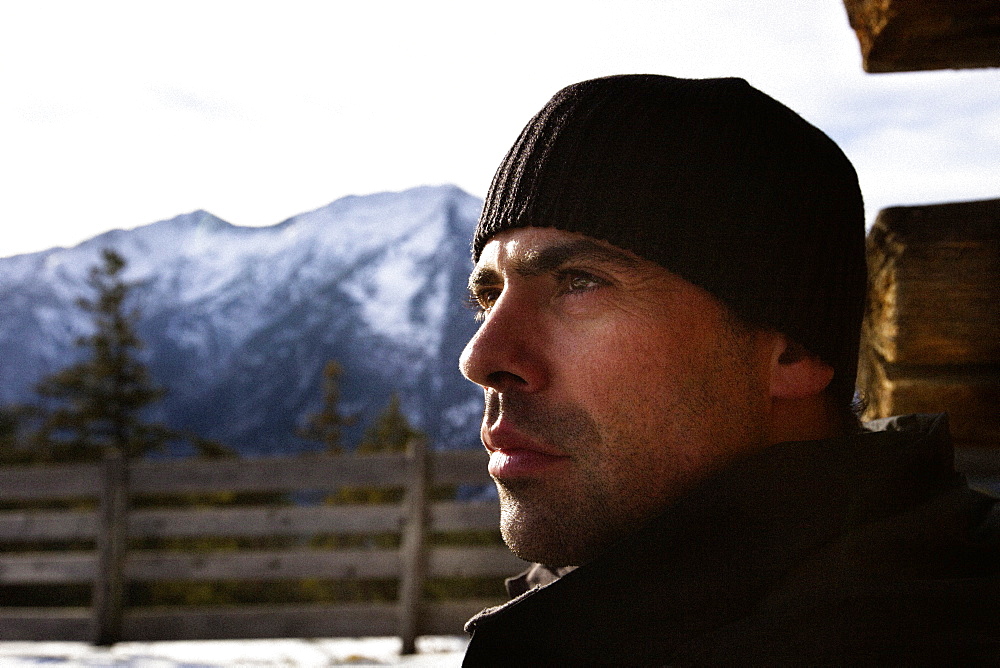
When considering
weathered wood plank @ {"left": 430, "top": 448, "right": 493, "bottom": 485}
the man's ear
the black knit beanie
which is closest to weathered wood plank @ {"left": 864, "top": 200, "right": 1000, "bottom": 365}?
the black knit beanie

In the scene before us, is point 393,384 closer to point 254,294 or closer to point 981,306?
point 254,294

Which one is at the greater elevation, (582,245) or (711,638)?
(582,245)

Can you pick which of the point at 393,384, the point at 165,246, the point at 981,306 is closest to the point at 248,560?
the point at 981,306

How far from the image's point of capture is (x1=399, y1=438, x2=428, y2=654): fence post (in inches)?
228

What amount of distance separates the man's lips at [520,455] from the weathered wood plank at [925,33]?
52.8 inches

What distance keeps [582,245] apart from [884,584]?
62 centimetres

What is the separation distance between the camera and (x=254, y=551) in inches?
243

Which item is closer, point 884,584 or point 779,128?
point 884,584

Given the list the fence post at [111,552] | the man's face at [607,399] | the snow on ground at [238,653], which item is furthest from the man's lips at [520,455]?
the fence post at [111,552]

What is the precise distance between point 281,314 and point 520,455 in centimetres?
13007

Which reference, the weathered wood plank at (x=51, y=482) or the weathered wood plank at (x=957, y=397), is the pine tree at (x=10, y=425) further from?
the weathered wood plank at (x=957, y=397)

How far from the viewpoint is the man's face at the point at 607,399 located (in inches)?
44.8

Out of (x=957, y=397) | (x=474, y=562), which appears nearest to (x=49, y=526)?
(x=474, y=562)

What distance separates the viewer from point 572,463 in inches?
44.8
